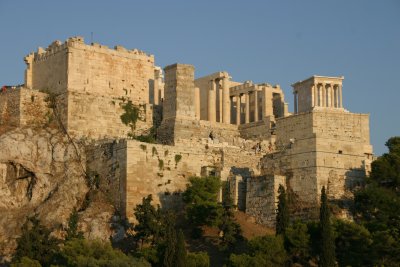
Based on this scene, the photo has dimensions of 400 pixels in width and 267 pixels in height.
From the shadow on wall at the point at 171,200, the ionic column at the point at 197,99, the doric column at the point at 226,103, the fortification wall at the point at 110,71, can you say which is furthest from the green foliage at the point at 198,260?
the doric column at the point at 226,103

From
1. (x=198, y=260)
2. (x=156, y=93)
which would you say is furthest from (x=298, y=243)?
(x=156, y=93)

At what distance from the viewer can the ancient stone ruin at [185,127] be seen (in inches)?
3083

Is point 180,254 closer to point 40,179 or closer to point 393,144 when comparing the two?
point 40,179

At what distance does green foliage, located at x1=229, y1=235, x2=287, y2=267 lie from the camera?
69.8 metres

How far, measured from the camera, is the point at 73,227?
7412 cm

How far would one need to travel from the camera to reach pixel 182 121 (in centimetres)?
8262

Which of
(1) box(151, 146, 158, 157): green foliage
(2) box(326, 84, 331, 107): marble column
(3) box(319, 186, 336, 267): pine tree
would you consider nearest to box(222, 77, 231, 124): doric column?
(2) box(326, 84, 331, 107): marble column

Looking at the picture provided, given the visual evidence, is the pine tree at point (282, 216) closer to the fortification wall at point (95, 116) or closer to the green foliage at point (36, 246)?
the green foliage at point (36, 246)

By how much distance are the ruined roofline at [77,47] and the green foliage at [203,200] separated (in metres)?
11.8

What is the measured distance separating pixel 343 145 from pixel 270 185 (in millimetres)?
5449

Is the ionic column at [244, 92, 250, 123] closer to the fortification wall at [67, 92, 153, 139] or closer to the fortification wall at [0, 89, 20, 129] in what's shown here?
the fortification wall at [67, 92, 153, 139]

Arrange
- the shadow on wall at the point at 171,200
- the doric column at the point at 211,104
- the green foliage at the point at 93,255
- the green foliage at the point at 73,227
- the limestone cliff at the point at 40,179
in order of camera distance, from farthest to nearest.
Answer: the doric column at the point at 211,104 < the shadow on wall at the point at 171,200 < the limestone cliff at the point at 40,179 < the green foliage at the point at 73,227 < the green foliage at the point at 93,255

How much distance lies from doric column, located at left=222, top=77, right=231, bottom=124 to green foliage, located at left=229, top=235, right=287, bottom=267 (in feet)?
61.0

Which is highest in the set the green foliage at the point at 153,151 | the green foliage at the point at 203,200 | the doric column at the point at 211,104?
the doric column at the point at 211,104
